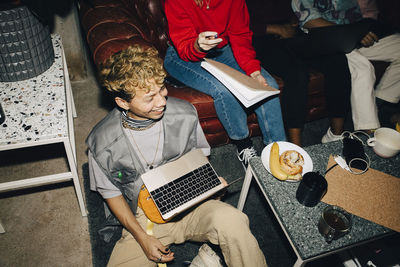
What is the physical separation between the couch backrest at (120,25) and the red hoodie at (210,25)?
0.25 meters

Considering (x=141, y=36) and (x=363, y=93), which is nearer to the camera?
(x=141, y=36)

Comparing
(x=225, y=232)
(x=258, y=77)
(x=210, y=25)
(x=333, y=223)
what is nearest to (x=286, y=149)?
(x=333, y=223)

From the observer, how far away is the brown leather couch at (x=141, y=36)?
1694 mm

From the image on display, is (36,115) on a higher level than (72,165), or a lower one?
higher

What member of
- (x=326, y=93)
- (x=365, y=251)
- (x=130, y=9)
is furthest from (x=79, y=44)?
(x=365, y=251)

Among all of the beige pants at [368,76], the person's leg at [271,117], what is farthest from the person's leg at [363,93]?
the person's leg at [271,117]

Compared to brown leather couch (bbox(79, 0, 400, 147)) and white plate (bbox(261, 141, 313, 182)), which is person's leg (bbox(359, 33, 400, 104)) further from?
white plate (bbox(261, 141, 313, 182))

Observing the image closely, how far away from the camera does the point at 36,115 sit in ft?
4.41

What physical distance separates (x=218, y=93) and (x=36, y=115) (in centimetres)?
109

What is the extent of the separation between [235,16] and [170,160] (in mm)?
1166

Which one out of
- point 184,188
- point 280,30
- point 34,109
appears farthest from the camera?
point 280,30

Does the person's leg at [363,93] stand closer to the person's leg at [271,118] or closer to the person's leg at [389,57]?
the person's leg at [389,57]

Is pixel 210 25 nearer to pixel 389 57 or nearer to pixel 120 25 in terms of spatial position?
pixel 120 25

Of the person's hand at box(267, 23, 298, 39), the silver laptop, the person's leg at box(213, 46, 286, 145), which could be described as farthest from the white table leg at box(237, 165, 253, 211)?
the person's hand at box(267, 23, 298, 39)
